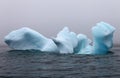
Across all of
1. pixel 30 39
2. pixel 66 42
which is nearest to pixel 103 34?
pixel 66 42

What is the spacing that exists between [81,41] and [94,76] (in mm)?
10065

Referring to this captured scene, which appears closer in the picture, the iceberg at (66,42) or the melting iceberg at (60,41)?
the melting iceberg at (60,41)

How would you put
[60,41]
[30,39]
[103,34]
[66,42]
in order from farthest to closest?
[30,39] → [66,42] → [60,41] → [103,34]

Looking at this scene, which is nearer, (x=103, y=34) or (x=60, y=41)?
(x=103, y=34)

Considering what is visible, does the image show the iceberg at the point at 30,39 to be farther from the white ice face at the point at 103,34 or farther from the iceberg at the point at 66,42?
the white ice face at the point at 103,34

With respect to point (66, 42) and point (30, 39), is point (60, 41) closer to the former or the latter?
point (66, 42)

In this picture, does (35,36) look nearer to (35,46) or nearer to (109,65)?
(35,46)

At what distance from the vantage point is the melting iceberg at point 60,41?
20.2 m

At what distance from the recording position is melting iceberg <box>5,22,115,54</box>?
20.2 meters

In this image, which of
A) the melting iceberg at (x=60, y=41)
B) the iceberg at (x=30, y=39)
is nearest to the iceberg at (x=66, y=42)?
the melting iceberg at (x=60, y=41)

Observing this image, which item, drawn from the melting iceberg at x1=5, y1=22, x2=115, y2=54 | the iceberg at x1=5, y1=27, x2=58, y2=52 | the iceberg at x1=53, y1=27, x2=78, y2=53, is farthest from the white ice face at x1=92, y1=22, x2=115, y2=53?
the iceberg at x1=5, y1=27, x2=58, y2=52

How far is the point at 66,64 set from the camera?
18016mm

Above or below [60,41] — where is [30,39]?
above

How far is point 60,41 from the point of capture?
827 inches
